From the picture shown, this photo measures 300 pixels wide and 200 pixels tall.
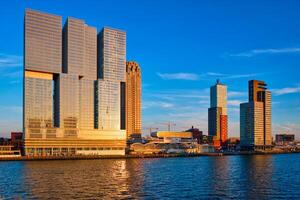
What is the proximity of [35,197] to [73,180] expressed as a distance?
2646 cm

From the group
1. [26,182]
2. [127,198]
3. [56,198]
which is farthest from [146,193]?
[26,182]

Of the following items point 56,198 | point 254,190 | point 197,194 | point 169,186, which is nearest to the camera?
point 56,198

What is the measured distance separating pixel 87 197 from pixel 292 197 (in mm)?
36136

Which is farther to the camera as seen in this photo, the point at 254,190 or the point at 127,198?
the point at 254,190

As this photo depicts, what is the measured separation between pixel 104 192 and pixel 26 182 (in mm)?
25470

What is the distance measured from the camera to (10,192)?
76.5m

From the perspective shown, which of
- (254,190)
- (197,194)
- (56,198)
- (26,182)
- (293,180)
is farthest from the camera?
(293,180)

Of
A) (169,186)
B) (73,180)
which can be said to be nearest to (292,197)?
(169,186)

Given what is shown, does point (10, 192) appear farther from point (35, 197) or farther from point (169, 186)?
point (169, 186)

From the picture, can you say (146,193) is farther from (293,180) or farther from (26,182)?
(293,180)

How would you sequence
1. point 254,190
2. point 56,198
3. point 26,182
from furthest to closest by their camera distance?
point 26,182, point 254,190, point 56,198

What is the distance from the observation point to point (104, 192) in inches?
3029

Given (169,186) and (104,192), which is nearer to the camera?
(104,192)

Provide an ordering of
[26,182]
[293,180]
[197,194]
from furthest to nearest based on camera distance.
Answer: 1. [293,180]
2. [26,182]
3. [197,194]
